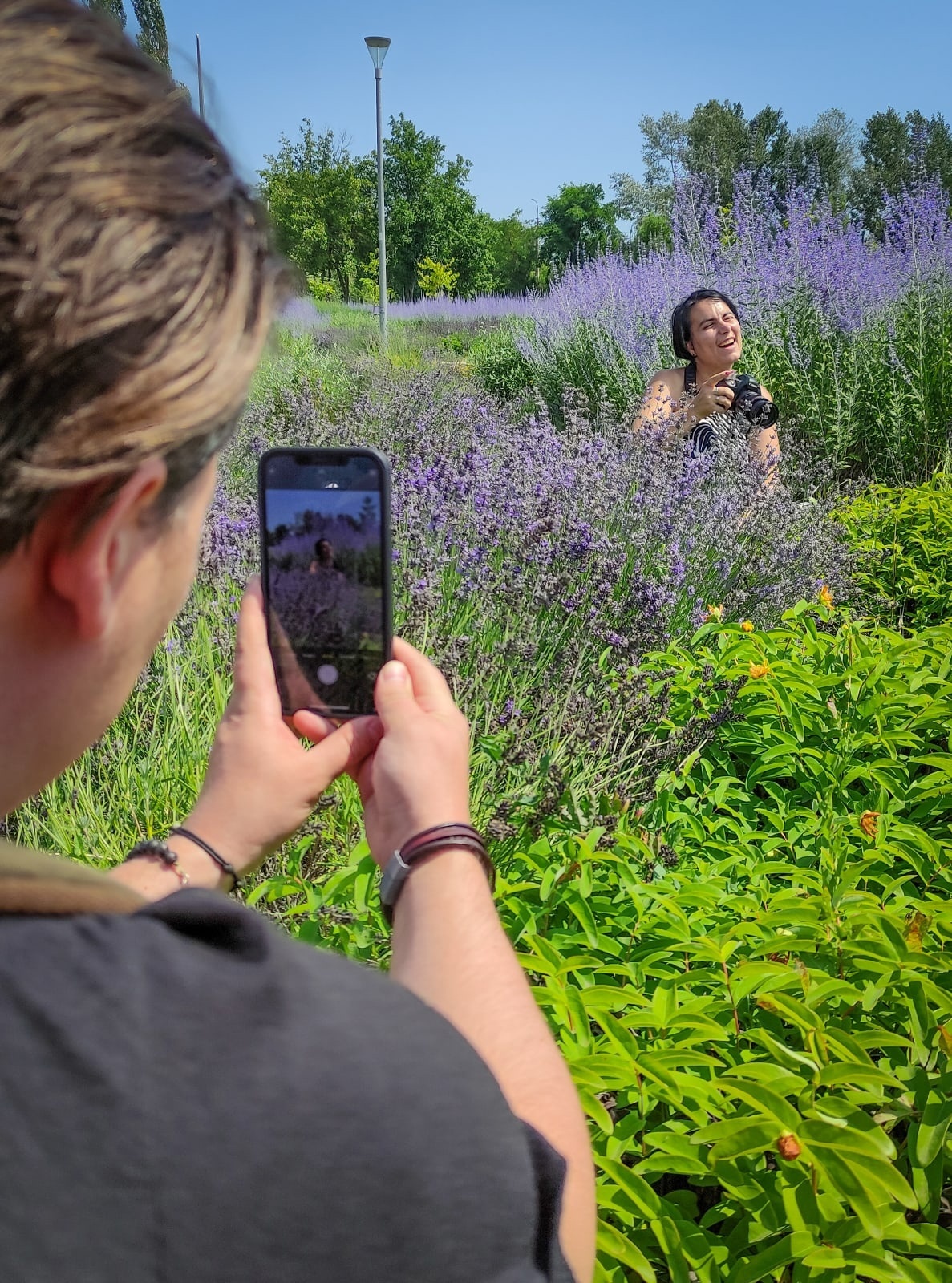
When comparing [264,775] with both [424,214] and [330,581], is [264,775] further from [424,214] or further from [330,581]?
[424,214]

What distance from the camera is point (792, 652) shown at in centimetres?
238

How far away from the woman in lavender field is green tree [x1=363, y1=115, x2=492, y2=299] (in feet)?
142

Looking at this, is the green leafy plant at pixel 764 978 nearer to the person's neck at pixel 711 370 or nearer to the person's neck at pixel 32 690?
the person's neck at pixel 32 690

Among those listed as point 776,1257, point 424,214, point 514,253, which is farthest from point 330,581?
point 514,253

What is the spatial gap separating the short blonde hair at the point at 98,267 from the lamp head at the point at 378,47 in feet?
54.8

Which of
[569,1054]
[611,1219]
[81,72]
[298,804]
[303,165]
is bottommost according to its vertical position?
[611,1219]

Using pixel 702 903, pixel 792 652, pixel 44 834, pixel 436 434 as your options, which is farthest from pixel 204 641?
pixel 436 434

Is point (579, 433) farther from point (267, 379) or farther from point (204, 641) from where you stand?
point (267, 379)

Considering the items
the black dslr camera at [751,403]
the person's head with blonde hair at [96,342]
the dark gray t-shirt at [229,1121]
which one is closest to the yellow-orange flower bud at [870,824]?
the dark gray t-shirt at [229,1121]

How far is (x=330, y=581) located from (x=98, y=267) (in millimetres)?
638

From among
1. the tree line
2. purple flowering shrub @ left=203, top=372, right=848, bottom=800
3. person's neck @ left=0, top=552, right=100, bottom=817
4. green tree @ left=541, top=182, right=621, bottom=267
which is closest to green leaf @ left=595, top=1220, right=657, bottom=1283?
person's neck @ left=0, top=552, right=100, bottom=817

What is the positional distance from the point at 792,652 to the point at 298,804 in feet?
5.32

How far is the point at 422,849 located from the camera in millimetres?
897

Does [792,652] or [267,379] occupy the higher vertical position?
[267,379]
